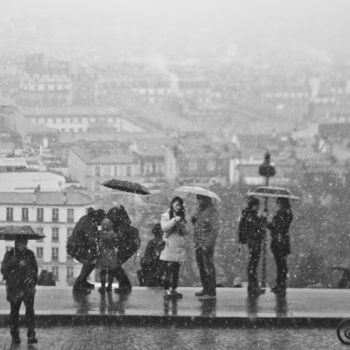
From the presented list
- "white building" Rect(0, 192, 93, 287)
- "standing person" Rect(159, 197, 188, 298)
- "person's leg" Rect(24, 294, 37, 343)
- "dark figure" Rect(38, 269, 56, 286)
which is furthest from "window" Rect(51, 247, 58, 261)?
"person's leg" Rect(24, 294, 37, 343)

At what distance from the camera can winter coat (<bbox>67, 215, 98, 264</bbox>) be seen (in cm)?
972

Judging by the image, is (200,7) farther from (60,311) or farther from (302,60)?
(60,311)

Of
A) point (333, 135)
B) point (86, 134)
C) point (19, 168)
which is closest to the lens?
point (19, 168)

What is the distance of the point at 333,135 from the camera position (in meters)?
54.4

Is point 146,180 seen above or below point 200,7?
below

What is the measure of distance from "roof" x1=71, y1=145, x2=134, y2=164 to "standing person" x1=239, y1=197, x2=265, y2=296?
23.0 meters

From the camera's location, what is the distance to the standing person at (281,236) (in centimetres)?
982

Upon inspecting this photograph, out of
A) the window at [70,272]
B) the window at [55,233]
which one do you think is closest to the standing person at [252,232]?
the window at [70,272]

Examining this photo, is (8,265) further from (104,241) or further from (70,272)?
(70,272)

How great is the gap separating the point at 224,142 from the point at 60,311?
139 feet

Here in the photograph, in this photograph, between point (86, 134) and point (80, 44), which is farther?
point (80, 44)

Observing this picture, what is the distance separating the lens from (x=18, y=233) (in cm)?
775

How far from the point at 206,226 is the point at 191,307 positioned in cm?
80

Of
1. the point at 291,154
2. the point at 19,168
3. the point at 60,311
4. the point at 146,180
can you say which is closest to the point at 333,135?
the point at 291,154
